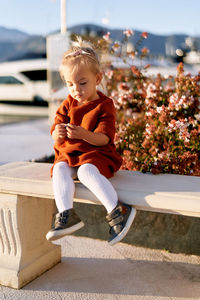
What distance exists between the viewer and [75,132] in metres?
2.21

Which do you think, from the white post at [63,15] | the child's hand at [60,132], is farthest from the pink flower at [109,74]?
the white post at [63,15]

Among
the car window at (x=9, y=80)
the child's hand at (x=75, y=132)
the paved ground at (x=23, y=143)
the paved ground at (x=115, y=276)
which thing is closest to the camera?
the child's hand at (x=75, y=132)

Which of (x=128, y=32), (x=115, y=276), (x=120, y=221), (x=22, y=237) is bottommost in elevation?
(x=115, y=276)

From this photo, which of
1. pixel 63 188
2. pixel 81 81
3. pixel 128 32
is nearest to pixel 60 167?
pixel 63 188

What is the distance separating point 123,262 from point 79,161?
1033 millimetres

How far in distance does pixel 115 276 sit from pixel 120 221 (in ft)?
2.39

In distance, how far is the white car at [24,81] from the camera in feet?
47.7

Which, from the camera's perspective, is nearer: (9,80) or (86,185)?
(86,185)

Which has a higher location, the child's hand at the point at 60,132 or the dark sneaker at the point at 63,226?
the child's hand at the point at 60,132

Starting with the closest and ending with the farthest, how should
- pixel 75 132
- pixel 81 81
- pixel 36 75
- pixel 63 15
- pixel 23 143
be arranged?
pixel 75 132 → pixel 81 81 → pixel 23 143 → pixel 63 15 → pixel 36 75

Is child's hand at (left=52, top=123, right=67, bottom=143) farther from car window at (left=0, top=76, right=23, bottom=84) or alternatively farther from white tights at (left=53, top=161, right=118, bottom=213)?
car window at (left=0, top=76, right=23, bottom=84)

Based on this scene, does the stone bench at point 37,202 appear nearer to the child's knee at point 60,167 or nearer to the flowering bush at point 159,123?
the child's knee at point 60,167

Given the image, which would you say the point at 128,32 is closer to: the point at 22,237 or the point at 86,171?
the point at 86,171

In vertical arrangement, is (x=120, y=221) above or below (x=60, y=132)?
below
